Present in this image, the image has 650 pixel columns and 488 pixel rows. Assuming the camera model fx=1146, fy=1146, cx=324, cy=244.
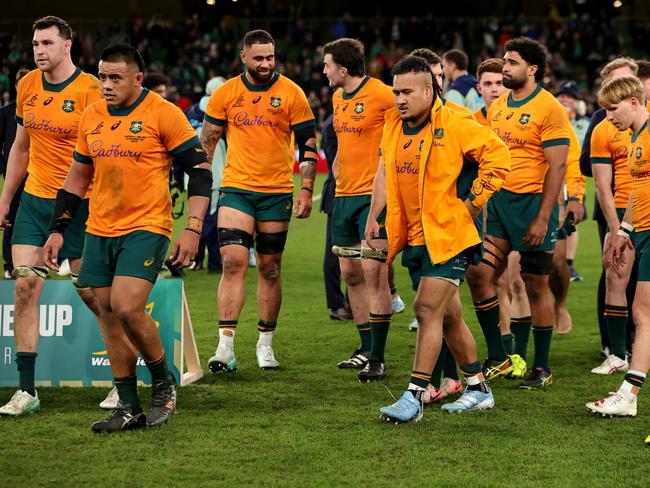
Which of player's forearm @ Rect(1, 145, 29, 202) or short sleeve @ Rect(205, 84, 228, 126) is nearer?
player's forearm @ Rect(1, 145, 29, 202)

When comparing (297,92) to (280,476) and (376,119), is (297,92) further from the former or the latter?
(280,476)

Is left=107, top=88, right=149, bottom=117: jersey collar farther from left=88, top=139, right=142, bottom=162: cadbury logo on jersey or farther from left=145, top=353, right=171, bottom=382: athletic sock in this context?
left=145, top=353, right=171, bottom=382: athletic sock

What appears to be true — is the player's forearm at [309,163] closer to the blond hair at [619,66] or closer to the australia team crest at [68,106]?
the australia team crest at [68,106]

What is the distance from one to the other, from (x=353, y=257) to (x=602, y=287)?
74.9 inches

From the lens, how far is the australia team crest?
22.1 feet

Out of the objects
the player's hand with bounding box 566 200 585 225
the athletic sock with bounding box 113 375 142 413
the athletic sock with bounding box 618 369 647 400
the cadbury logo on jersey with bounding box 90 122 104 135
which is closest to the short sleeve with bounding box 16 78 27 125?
the cadbury logo on jersey with bounding box 90 122 104 135

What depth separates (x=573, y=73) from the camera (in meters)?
37.5

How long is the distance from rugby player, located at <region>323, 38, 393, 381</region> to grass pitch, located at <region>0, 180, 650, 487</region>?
465 mm

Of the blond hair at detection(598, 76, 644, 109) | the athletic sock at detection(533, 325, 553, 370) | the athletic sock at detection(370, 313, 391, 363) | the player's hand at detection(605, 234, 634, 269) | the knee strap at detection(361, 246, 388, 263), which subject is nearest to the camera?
the blond hair at detection(598, 76, 644, 109)

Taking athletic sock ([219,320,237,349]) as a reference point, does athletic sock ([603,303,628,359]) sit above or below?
above

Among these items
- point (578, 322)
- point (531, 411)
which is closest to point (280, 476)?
point (531, 411)

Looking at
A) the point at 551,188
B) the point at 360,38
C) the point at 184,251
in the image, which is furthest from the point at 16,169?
the point at 360,38

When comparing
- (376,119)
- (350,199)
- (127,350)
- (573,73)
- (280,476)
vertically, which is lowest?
(280,476)

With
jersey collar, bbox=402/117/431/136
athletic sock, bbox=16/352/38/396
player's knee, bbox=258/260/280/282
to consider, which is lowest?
athletic sock, bbox=16/352/38/396
